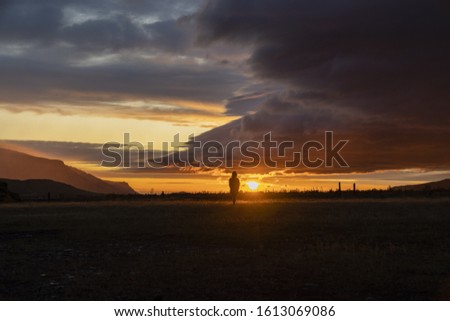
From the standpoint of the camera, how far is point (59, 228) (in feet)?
94.2

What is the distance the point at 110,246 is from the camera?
68.1 feet

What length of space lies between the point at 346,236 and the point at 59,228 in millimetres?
14588

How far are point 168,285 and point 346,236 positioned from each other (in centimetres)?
1080

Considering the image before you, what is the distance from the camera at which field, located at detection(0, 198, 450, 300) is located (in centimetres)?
1268

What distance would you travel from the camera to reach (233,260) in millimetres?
16562

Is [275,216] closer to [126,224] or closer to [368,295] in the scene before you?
[126,224]

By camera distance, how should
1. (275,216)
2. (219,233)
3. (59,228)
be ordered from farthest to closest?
(275,216), (59,228), (219,233)


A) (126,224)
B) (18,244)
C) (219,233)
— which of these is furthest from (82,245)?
(126,224)

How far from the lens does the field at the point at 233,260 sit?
41.6 feet
